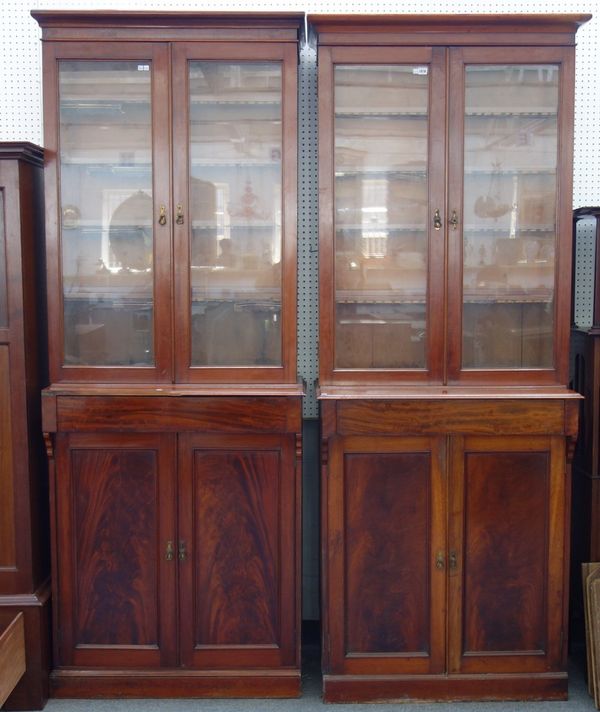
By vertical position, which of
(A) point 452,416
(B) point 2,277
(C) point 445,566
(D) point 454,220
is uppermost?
(D) point 454,220

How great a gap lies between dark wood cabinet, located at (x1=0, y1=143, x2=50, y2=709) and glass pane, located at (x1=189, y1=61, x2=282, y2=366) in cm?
63

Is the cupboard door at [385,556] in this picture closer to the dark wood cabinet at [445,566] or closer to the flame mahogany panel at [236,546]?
the dark wood cabinet at [445,566]

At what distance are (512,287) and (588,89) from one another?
44.1 inches

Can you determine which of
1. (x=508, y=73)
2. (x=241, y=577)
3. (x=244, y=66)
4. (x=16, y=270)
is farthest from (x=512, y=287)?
(x=16, y=270)

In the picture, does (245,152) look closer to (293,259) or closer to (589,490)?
(293,259)

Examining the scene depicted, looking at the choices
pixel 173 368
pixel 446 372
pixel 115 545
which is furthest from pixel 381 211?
pixel 115 545

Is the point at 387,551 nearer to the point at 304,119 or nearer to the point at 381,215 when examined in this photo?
the point at 381,215

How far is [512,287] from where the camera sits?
312 centimetres

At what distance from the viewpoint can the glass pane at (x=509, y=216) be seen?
3.04 meters

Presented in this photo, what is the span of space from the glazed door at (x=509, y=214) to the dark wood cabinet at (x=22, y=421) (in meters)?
1.64

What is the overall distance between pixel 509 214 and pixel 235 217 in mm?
1089

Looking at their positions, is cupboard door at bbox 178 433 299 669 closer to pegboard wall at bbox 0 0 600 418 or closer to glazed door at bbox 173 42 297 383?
glazed door at bbox 173 42 297 383

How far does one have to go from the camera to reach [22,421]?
119 inches

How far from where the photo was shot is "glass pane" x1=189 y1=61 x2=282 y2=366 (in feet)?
9.96
